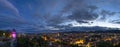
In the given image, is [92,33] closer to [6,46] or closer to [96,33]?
[96,33]

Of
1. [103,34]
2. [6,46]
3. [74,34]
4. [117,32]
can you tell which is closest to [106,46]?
[6,46]

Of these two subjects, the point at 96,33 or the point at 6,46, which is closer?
the point at 6,46

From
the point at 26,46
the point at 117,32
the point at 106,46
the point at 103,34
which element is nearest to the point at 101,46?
the point at 106,46

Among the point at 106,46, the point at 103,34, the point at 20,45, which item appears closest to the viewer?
the point at 20,45

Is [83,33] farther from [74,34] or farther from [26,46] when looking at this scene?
[26,46]

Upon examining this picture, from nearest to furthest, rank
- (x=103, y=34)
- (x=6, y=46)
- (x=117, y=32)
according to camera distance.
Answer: (x=6, y=46) → (x=117, y=32) → (x=103, y=34)

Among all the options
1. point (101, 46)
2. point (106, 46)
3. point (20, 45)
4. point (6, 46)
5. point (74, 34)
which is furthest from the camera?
point (74, 34)

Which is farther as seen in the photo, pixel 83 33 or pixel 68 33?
pixel 83 33

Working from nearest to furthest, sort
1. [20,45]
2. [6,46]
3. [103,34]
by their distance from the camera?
[6,46] → [20,45] → [103,34]
